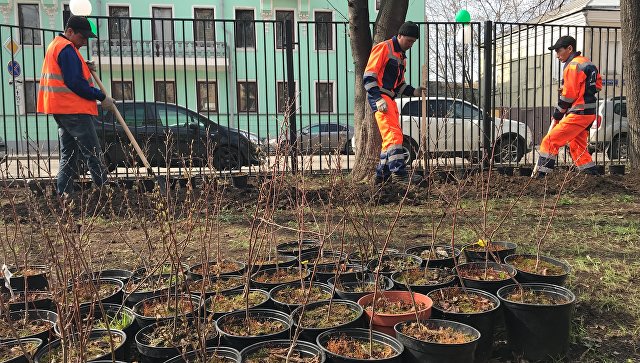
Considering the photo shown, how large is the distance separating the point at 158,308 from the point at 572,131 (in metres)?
5.80

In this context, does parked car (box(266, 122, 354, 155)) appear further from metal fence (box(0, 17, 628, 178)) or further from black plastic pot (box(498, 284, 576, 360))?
black plastic pot (box(498, 284, 576, 360))

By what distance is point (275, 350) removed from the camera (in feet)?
6.61

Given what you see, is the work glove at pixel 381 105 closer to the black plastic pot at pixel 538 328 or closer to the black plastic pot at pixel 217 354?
the black plastic pot at pixel 538 328

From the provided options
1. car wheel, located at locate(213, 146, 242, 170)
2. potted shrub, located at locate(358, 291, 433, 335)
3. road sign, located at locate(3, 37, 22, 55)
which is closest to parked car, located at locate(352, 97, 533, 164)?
car wheel, located at locate(213, 146, 242, 170)

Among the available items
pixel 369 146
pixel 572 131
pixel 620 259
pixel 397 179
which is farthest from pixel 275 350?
pixel 572 131

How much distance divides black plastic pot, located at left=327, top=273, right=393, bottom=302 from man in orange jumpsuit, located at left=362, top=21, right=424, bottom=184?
2742 millimetres

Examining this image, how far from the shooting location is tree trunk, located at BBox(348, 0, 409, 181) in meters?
6.38

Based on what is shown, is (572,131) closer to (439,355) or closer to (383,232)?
(383,232)

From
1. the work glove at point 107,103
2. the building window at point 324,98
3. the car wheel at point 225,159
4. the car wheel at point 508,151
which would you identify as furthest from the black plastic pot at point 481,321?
the building window at point 324,98

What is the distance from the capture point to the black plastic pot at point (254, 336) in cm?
209

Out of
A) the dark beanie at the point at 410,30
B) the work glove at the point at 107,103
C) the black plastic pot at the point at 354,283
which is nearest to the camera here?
the black plastic pot at the point at 354,283

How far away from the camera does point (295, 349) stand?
202 centimetres

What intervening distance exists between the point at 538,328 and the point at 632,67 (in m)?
6.74

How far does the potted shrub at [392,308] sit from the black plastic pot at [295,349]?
283mm
